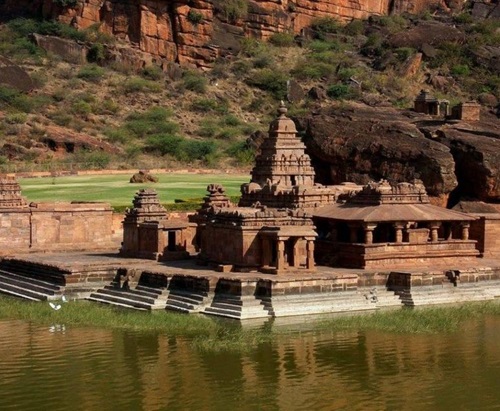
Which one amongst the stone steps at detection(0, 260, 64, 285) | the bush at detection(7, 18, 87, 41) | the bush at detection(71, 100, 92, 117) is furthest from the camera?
the bush at detection(7, 18, 87, 41)

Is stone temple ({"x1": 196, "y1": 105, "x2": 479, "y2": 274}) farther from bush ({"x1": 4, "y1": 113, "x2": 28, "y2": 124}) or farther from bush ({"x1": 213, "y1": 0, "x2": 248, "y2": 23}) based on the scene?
bush ({"x1": 213, "y1": 0, "x2": 248, "y2": 23})

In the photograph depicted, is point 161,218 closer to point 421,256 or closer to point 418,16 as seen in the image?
point 421,256

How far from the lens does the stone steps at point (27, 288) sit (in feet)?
97.3

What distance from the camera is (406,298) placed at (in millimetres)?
28312

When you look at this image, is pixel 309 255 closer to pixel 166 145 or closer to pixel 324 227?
pixel 324 227

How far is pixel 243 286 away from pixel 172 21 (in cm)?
6111

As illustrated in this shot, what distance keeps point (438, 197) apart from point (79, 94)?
4580 cm

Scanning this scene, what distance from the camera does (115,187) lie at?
5188cm

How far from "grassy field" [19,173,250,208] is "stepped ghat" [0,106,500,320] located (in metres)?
9.79

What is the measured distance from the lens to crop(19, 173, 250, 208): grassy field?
4828 cm

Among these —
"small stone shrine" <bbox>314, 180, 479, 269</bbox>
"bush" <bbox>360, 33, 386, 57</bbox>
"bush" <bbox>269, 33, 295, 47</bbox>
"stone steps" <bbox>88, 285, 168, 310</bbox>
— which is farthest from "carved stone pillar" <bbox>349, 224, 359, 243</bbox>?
"bush" <bbox>269, 33, 295, 47</bbox>

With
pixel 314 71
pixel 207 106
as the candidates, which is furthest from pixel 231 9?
pixel 207 106

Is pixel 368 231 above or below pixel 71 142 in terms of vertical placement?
below

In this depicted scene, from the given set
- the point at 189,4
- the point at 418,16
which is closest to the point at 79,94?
the point at 189,4
